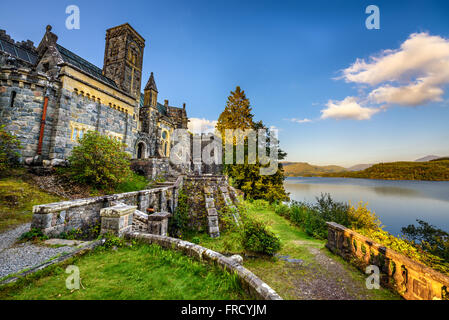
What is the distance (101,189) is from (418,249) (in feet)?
50.2

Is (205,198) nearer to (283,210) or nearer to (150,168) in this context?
(150,168)

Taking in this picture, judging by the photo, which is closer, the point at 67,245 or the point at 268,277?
the point at 67,245

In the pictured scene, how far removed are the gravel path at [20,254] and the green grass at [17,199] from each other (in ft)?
5.23

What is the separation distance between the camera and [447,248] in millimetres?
6477

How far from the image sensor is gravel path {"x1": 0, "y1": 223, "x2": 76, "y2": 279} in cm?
343

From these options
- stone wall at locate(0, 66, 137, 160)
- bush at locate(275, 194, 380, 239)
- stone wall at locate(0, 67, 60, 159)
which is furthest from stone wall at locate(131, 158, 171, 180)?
bush at locate(275, 194, 380, 239)

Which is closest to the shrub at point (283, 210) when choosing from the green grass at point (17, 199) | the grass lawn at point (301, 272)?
the grass lawn at point (301, 272)

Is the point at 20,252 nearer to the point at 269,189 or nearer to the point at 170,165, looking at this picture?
the point at 170,165

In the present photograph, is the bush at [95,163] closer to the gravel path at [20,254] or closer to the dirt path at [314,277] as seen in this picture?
the gravel path at [20,254]

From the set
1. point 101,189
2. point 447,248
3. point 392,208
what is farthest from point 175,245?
point 392,208

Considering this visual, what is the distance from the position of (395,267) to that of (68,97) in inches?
778

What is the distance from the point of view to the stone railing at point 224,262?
2.52m
